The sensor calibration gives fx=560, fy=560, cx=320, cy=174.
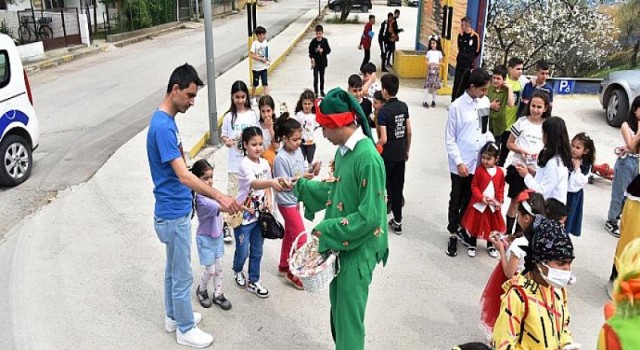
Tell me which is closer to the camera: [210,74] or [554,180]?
[554,180]

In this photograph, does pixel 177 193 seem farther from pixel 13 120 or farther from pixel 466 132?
pixel 13 120

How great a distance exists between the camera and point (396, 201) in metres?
6.38

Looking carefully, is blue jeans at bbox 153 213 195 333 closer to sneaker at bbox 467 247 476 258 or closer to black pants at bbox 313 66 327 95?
sneaker at bbox 467 247 476 258

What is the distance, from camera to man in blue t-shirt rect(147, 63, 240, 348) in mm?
3789

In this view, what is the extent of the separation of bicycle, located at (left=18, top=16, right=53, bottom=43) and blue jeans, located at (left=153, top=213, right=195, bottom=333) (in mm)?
18642

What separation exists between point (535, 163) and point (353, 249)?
120 inches

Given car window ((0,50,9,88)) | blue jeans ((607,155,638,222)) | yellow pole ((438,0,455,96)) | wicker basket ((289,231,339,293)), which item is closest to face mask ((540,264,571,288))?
wicker basket ((289,231,339,293))

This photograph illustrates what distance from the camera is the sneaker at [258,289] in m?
5.07

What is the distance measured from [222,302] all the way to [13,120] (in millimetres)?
4903

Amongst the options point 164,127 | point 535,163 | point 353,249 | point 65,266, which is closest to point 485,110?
point 535,163

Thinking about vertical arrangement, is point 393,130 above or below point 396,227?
above

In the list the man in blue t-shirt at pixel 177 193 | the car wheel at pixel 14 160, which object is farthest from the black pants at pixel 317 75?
the man in blue t-shirt at pixel 177 193

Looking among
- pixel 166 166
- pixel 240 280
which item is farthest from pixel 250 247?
pixel 166 166

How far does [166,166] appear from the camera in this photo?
3.91m
